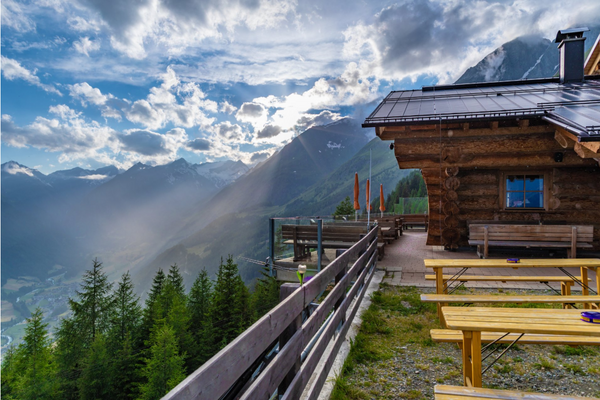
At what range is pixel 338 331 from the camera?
3.57 metres

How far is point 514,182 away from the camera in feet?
31.0

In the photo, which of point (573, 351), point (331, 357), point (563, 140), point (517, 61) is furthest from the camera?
point (517, 61)

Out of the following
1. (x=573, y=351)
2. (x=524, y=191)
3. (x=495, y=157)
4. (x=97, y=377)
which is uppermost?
(x=495, y=157)

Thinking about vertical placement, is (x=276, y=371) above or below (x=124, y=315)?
above

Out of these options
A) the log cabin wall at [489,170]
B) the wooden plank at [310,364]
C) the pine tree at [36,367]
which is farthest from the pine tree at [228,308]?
the wooden plank at [310,364]

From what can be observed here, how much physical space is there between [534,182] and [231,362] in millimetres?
10705

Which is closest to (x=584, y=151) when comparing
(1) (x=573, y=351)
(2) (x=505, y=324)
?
(1) (x=573, y=351)

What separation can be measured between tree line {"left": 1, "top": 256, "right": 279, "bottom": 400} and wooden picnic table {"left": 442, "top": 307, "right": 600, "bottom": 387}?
1173 cm

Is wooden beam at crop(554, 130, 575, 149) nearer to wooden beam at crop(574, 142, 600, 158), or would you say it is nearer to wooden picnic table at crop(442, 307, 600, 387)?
wooden beam at crop(574, 142, 600, 158)

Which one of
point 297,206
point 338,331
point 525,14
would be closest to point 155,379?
point 338,331

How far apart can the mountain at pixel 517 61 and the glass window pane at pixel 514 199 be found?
16068 cm

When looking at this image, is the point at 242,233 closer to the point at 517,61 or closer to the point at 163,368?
Result: the point at 163,368

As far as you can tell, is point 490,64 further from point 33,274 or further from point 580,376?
point 33,274

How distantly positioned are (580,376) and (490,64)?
185235mm
